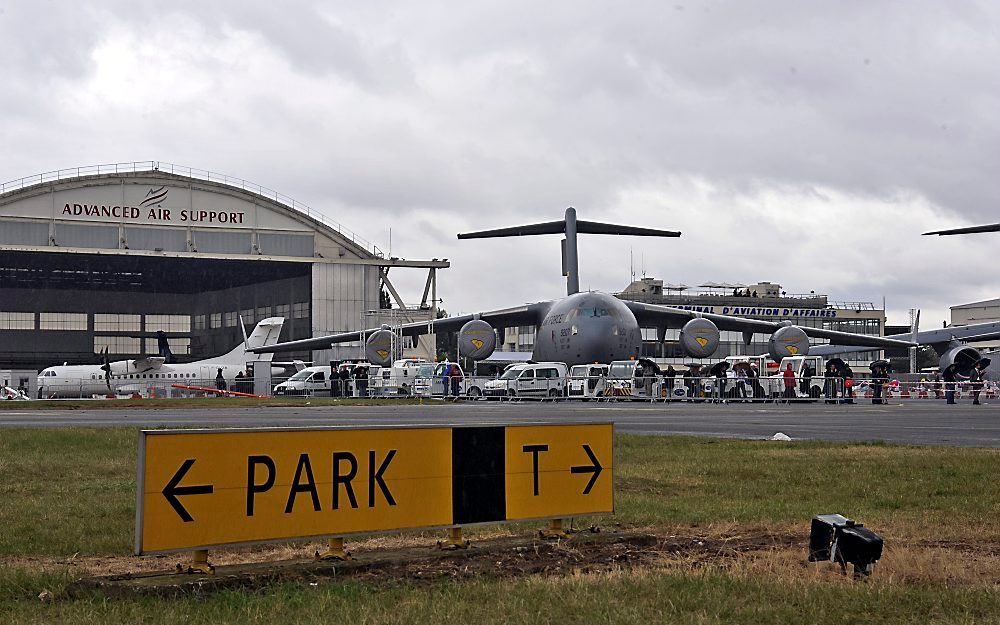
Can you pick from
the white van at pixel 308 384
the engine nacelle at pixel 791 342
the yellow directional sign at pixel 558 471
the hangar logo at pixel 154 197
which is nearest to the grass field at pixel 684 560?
the yellow directional sign at pixel 558 471

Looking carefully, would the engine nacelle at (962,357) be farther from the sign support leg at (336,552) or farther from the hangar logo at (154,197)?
the sign support leg at (336,552)

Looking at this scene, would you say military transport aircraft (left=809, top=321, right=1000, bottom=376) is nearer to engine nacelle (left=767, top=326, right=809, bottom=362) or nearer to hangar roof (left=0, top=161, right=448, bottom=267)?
engine nacelle (left=767, top=326, right=809, bottom=362)

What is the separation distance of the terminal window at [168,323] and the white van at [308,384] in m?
35.4

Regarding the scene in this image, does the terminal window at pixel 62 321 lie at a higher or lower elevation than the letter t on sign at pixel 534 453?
higher

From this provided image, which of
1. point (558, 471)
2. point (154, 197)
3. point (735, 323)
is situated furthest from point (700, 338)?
point (154, 197)

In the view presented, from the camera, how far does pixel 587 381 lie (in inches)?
1789

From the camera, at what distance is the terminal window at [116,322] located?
294 feet

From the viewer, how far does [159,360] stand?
64.6 metres

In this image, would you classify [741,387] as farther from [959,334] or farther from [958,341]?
[959,334]

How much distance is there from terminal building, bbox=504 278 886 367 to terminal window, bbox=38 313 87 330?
50.1m

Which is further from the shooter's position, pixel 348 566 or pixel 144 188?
pixel 144 188

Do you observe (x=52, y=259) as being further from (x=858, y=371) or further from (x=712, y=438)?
(x=858, y=371)

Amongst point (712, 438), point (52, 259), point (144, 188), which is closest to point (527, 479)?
point (712, 438)

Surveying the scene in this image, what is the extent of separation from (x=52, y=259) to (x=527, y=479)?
70793 millimetres
